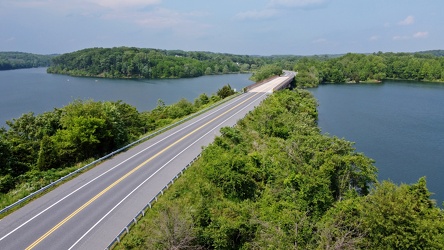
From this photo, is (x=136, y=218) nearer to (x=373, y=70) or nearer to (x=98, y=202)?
(x=98, y=202)

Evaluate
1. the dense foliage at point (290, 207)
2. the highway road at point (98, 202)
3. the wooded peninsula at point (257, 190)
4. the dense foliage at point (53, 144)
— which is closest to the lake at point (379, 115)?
the dense foliage at point (53, 144)

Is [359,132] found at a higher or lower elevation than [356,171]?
lower

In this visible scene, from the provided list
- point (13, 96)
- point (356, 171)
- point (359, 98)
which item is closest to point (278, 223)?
point (356, 171)

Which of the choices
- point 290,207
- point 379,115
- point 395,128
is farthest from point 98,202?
point 379,115

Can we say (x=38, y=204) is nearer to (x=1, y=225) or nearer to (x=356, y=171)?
(x=1, y=225)

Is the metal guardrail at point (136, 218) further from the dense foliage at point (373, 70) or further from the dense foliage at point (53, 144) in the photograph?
the dense foliage at point (373, 70)

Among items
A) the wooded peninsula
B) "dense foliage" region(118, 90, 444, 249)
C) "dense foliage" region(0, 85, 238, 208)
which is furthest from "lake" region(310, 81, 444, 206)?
"dense foliage" region(0, 85, 238, 208)

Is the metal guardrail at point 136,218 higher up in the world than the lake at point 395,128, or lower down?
higher up
